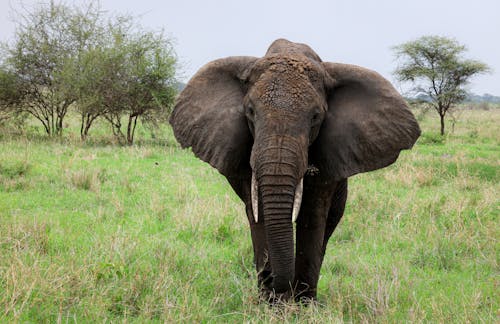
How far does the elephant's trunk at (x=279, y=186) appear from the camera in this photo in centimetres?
346

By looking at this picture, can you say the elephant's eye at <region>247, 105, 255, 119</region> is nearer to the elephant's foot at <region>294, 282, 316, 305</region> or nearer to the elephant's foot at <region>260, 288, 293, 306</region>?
the elephant's foot at <region>260, 288, 293, 306</region>

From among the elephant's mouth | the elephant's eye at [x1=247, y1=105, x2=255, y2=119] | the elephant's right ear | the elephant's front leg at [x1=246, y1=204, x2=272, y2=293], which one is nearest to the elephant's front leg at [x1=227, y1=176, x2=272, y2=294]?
the elephant's front leg at [x1=246, y1=204, x2=272, y2=293]

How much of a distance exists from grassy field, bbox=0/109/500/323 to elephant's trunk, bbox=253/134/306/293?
24.1 inches

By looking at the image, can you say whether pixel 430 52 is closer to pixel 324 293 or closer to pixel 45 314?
pixel 324 293

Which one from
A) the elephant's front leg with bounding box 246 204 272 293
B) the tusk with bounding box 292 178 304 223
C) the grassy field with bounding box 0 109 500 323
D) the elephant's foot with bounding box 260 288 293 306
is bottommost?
the grassy field with bounding box 0 109 500 323

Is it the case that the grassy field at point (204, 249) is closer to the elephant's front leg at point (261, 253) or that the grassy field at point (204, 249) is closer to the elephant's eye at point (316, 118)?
the elephant's front leg at point (261, 253)

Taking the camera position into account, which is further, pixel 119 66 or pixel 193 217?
pixel 119 66

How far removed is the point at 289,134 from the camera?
3502mm

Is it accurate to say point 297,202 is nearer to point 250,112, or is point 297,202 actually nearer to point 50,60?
point 250,112

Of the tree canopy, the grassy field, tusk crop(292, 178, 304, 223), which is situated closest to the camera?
tusk crop(292, 178, 304, 223)

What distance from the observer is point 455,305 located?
184 inches

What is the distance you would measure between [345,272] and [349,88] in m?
2.36

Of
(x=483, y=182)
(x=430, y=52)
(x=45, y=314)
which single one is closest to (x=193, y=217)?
(x=45, y=314)

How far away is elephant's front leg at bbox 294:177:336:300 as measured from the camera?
4.21m
